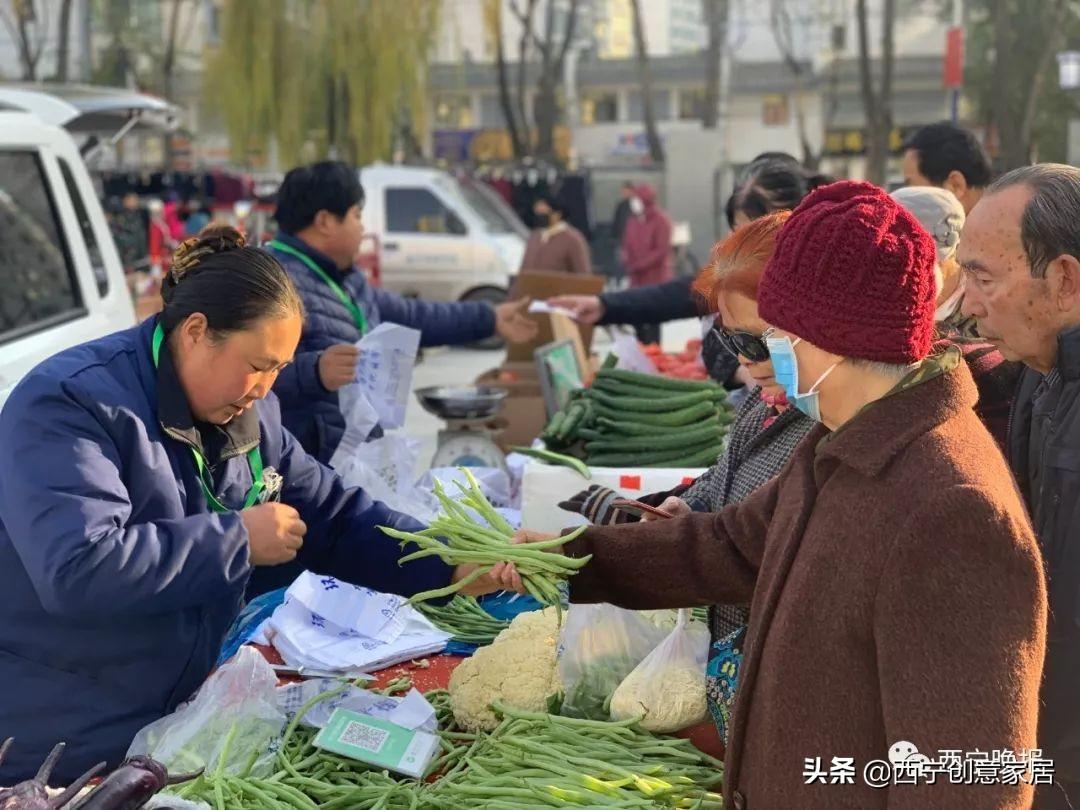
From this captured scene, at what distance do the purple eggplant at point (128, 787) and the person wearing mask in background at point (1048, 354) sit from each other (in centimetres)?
151

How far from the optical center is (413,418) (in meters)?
11.8

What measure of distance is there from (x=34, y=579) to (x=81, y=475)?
21cm

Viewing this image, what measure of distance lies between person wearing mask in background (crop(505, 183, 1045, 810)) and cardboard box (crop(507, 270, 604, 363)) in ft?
14.5

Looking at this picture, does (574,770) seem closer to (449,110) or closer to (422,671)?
(422,671)

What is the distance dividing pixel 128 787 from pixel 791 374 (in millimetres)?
1193

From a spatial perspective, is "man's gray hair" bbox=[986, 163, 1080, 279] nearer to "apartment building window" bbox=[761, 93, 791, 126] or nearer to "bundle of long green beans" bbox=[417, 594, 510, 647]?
"bundle of long green beans" bbox=[417, 594, 510, 647]

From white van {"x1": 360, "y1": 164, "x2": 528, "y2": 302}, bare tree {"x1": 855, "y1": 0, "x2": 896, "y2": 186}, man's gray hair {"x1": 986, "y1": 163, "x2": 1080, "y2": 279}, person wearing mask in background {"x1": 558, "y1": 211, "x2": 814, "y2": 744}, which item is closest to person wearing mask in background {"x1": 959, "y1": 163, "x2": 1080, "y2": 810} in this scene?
man's gray hair {"x1": 986, "y1": 163, "x2": 1080, "y2": 279}

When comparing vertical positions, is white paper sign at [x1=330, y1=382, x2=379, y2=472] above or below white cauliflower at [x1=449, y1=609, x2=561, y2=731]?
above

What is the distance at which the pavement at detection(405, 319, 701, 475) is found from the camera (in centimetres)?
1167

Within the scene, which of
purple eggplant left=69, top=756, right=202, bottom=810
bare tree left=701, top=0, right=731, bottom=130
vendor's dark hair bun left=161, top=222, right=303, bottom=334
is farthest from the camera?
bare tree left=701, top=0, right=731, bottom=130

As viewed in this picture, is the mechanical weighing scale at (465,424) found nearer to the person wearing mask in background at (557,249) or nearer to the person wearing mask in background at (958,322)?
the person wearing mask in background at (958,322)

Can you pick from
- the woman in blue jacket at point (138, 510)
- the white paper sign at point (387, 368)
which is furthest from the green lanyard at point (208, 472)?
the white paper sign at point (387, 368)

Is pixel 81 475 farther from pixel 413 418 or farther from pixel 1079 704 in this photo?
pixel 413 418

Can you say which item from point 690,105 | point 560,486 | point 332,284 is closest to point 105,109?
point 332,284
